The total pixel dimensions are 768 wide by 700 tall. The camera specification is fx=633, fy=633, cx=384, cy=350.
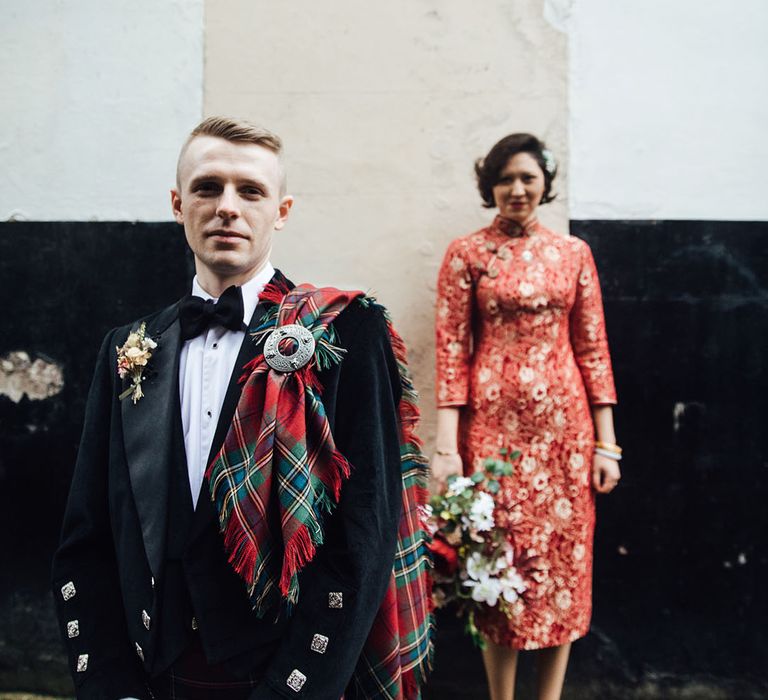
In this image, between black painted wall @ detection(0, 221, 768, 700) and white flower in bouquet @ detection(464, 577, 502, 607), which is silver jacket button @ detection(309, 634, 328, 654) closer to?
white flower in bouquet @ detection(464, 577, 502, 607)

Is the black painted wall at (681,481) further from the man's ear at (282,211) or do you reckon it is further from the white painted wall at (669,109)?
the man's ear at (282,211)

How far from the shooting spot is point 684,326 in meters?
3.20

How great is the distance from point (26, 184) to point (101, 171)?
17.2 inches

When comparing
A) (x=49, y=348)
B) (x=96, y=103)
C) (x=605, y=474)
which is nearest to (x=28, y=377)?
Result: (x=49, y=348)

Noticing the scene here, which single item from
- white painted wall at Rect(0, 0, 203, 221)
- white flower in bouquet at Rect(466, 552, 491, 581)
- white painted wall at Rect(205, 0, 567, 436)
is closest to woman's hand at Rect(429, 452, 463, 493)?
white flower in bouquet at Rect(466, 552, 491, 581)

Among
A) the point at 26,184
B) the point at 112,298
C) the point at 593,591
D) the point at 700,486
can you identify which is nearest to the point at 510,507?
the point at 593,591

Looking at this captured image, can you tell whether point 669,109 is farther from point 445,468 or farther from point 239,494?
point 239,494

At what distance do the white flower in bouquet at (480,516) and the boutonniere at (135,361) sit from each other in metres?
1.53

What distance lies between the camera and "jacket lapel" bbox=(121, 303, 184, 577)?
4.46 feet

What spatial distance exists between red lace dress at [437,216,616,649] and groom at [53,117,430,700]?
1.22 meters

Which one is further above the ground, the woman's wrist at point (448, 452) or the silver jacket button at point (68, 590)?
the woman's wrist at point (448, 452)

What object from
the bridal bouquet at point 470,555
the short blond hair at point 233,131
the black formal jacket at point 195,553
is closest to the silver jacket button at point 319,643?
the black formal jacket at point 195,553

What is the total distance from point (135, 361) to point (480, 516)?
1589 millimetres

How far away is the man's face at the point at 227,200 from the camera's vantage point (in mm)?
1473
